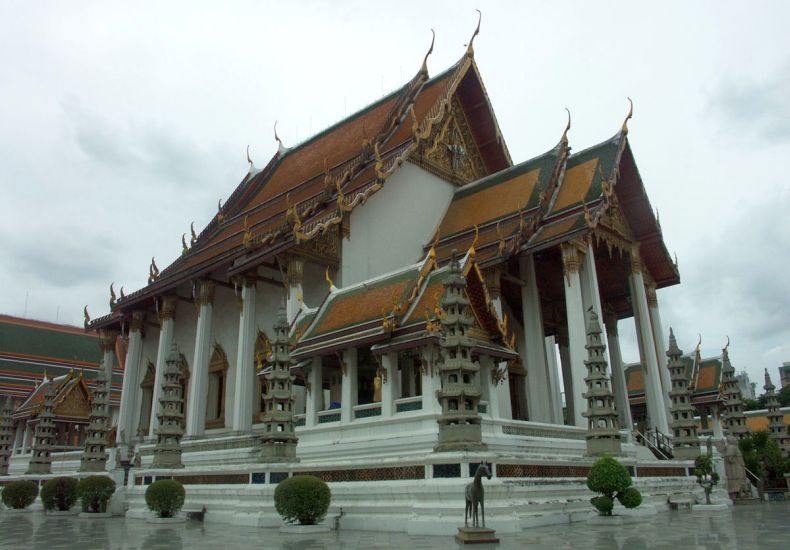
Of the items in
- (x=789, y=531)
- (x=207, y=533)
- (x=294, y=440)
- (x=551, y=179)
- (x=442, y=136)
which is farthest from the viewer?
(x=442, y=136)

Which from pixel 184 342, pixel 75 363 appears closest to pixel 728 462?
pixel 184 342

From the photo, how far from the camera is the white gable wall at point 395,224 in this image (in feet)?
58.0

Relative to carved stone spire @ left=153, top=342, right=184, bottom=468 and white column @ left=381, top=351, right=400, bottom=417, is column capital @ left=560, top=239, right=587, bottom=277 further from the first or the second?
carved stone spire @ left=153, top=342, right=184, bottom=468

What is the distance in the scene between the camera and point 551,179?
17969 millimetres

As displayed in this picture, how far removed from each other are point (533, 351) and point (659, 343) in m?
4.96

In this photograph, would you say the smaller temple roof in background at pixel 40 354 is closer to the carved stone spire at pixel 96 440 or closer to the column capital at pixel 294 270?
the carved stone spire at pixel 96 440

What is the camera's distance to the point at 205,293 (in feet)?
64.1

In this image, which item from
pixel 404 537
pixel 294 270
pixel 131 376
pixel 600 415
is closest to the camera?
pixel 404 537

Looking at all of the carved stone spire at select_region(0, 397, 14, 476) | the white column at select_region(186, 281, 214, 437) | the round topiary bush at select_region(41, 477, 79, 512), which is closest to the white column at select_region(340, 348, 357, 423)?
the round topiary bush at select_region(41, 477, 79, 512)

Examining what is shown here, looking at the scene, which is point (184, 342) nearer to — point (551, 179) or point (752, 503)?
point (551, 179)

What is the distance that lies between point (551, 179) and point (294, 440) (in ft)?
34.8

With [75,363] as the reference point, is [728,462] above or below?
below

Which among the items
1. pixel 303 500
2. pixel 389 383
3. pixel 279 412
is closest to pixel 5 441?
pixel 279 412

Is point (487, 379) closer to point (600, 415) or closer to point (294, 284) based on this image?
point (600, 415)
